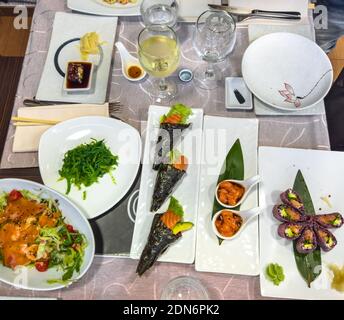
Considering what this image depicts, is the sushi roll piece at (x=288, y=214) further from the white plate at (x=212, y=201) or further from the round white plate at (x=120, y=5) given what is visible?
the round white plate at (x=120, y=5)

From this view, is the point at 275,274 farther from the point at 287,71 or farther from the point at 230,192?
the point at 287,71

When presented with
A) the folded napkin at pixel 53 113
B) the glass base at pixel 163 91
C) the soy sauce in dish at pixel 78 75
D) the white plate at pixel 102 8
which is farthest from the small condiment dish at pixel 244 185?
the white plate at pixel 102 8

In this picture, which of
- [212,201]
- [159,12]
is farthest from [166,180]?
[159,12]

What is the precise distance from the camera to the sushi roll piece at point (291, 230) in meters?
1.12

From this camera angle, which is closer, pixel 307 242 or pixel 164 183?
pixel 307 242

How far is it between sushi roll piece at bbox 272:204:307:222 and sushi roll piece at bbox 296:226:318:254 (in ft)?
0.13

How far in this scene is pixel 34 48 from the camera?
1.51 meters

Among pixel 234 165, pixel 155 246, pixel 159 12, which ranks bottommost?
pixel 155 246

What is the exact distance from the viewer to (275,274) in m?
1.10

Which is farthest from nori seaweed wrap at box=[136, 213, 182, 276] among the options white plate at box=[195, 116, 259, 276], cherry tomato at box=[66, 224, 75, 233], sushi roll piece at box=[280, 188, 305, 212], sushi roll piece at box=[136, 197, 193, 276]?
sushi roll piece at box=[280, 188, 305, 212]

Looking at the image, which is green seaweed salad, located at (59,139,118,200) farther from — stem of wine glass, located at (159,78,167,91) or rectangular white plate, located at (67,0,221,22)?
rectangular white plate, located at (67,0,221,22)

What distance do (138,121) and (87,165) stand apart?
27cm

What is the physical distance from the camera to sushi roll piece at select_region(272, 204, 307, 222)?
1.14m

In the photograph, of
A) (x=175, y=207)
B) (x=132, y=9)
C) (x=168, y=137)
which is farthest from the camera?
(x=132, y=9)
